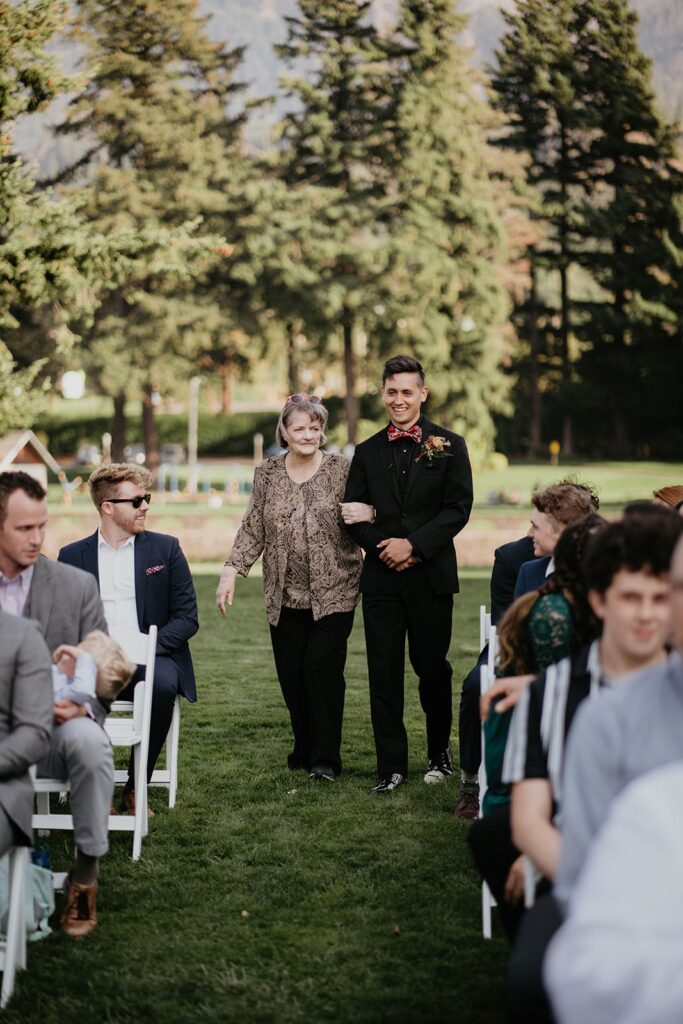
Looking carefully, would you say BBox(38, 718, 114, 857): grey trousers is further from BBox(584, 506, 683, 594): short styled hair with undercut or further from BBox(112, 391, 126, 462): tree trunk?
BBox(112, 391, 126, 462): tree trunk

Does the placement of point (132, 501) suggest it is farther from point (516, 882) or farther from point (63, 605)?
point (516, 882)

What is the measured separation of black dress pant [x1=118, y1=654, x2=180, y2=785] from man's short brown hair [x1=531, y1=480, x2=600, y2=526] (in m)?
2.00

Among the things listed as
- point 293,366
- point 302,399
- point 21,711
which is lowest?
point 21,711

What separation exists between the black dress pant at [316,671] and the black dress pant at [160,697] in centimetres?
96

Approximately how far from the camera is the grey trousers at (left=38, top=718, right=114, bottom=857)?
13.7 ft

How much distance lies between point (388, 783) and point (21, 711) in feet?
10.0

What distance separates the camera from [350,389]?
146 feet

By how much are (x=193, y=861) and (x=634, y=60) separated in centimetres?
4652

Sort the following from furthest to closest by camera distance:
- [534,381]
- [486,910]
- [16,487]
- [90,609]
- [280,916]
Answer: [534,381] → [280,916] → [90,609] → [486,910] → [16,487]

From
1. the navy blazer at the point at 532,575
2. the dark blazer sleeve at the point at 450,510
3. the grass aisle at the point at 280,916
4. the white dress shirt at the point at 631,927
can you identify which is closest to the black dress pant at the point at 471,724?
the grass aisle at the point at 280,916

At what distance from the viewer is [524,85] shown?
4941cm

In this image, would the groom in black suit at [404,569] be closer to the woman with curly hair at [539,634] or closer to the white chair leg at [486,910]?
the white chair leg at [486,910]

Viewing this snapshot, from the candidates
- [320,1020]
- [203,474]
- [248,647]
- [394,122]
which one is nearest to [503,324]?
[394,122]

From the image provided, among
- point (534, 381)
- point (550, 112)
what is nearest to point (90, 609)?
point (534, 381)
